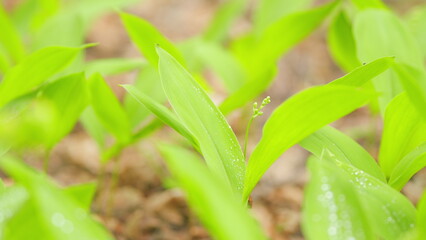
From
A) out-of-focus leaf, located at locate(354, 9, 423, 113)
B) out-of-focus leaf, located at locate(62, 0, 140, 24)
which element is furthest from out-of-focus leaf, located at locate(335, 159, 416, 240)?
out-of-focus leaf, located at locate(62, 0, 140, 24)

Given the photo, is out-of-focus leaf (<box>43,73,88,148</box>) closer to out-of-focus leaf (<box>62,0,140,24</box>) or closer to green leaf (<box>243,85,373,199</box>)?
green leaf (<box>243,85,373,199</box>)

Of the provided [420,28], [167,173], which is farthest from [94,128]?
[420,28]

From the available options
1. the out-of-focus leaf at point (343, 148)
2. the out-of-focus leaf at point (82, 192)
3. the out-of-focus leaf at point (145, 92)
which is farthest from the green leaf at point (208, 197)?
the out-of-focus leaf at point (145, 92)

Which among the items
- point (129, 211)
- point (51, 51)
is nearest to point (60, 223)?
point (51, 51)

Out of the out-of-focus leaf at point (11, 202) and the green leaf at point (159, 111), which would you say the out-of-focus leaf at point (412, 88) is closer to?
the green leaf at point (159, 111)

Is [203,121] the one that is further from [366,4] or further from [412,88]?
[366,4]

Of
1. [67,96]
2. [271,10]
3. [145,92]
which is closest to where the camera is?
[67,96]
